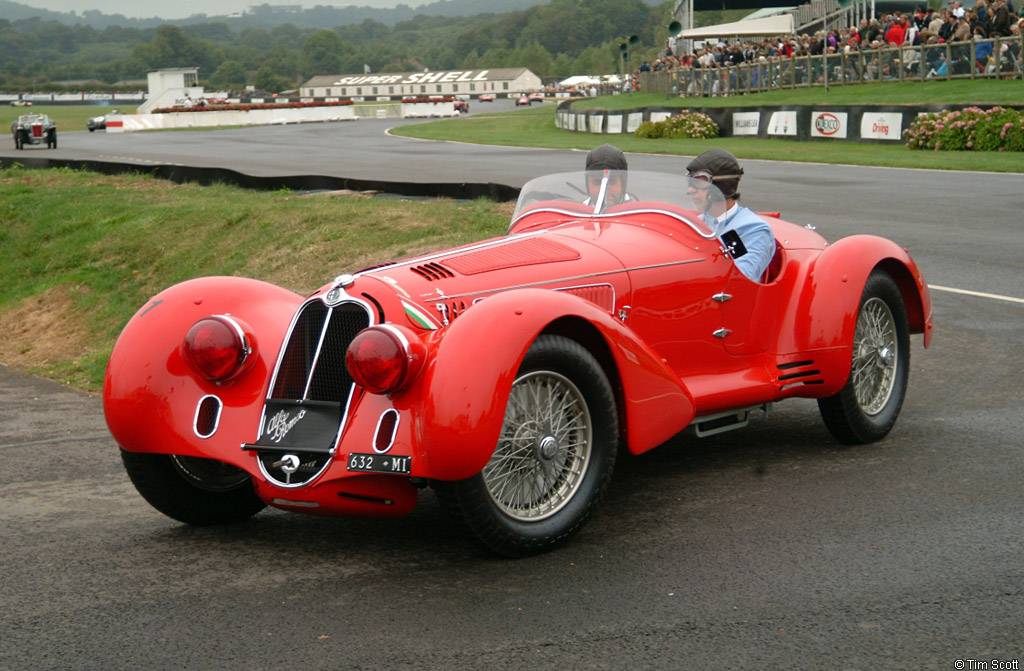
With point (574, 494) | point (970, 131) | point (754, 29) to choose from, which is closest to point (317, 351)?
point (574, 494)

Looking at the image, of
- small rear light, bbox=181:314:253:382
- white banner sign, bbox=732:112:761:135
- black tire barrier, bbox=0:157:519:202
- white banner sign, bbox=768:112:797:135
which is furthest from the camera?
white banner sign, bbox=732:112:761:135

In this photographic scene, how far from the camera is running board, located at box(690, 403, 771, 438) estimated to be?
17.9ft

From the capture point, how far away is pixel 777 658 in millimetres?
3412

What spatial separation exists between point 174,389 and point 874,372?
3811 millimetres

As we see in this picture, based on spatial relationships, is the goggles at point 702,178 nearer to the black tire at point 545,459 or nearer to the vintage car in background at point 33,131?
the black tire at point 545,459

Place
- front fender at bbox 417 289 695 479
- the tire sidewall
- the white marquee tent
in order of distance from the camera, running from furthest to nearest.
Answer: the white marquee tent, the tire sidewall, front fender at bbox 417 289 695 479

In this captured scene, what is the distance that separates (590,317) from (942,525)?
1.69m

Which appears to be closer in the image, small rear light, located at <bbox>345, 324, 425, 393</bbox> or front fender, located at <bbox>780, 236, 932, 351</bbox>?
small rear light, located at <bbox>345, 324, 425, 393</bbox>

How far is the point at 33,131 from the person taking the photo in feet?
131

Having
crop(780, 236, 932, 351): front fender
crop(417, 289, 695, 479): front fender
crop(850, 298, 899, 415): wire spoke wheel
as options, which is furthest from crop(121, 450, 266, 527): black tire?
crop(850, 298, 899, 415): wire spoke wheel

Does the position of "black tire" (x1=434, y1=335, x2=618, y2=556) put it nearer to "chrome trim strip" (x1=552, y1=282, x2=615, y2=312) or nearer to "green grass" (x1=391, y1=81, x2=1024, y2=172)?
"chrome trim strip" (x1=552, y1=282, x2=615, y2=312)

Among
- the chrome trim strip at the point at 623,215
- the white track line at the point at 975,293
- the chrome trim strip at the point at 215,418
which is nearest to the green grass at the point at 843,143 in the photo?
the white track line at the point at 975,293

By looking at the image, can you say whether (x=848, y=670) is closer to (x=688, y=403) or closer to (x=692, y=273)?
(x=688, y=403)

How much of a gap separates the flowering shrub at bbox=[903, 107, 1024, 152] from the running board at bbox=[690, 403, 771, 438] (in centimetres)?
2054
